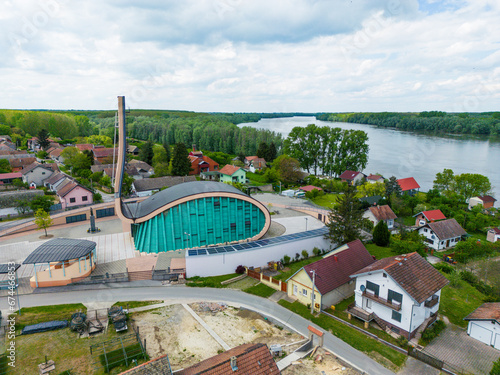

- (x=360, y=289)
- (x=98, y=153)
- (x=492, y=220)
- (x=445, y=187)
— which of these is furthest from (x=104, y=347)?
(x=98, y=153)

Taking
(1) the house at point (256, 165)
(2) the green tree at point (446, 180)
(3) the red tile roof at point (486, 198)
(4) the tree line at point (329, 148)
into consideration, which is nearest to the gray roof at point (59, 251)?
(1) the house at point (256, 165)

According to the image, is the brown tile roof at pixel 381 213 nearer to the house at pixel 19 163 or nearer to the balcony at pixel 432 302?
the balcony at pixel 432 302

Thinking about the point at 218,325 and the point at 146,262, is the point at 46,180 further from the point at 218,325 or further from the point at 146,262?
the point at 218,325

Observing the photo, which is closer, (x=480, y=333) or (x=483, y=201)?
(x=480, y=333)

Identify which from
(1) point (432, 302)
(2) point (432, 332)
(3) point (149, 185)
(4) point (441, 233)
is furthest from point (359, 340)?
(3) point (149, 185)

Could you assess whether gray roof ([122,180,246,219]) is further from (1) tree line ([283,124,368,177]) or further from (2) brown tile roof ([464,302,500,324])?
(1) tree line ([283,124,368,177])

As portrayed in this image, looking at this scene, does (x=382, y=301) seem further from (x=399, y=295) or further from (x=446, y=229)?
(x=446, y=229)
